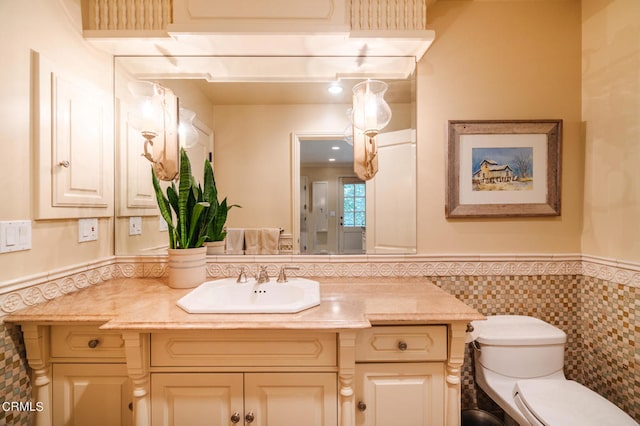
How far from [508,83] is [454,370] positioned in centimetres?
155

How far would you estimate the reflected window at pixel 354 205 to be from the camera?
164 centimetres

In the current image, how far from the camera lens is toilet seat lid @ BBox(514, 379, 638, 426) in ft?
3.46

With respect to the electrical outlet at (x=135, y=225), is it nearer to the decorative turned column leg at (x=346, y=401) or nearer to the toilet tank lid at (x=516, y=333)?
the decorative turned column leg at (x=346, y=401)

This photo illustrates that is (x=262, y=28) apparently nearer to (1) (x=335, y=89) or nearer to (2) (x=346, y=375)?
(1) (x=335, y=89)

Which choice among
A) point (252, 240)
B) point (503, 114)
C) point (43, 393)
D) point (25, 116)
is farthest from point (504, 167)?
point (43, 393)

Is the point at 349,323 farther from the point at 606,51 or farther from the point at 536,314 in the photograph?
the point at 606,51

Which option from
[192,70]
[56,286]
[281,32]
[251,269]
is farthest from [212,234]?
[281,32]

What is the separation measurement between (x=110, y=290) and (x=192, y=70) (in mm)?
1263

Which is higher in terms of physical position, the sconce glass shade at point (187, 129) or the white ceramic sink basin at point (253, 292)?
the sconce glass shade at point (187, 129)

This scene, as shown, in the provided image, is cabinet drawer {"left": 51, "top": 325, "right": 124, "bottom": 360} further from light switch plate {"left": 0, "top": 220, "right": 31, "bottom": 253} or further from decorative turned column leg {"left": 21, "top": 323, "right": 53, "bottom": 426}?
light switch plate {"left": 0, "top": 220, "right": 31, "bottom": 253}

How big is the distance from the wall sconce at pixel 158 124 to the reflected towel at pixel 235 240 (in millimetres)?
444

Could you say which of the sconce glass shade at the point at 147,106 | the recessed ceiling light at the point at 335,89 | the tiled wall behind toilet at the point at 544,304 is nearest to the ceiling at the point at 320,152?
the recessed ceiling light at the point at 335,89

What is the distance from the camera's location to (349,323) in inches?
38.7

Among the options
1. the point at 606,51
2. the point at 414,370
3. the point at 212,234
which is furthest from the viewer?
the point at 212,234
